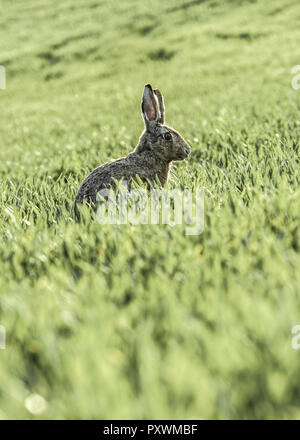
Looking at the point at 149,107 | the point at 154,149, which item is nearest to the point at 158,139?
the point at 154,149

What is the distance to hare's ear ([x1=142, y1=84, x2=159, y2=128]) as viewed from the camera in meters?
4.77

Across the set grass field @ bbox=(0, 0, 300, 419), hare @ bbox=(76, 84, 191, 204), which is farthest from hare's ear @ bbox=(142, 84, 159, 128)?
grass field @ bbox=(0, 0, 300, 419)

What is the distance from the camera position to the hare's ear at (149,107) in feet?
15.6

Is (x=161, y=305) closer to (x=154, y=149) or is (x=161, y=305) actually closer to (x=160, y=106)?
(x=154, y=149)

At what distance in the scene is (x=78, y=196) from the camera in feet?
13.6

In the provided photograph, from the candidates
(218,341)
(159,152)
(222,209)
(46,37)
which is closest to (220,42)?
(46,37)

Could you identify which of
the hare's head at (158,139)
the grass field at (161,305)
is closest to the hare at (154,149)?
the hare's head at (158,139)

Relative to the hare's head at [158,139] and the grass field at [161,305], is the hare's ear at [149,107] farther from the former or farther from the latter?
the grass field at [161,305]

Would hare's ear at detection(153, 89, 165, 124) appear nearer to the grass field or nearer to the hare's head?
the hare's head

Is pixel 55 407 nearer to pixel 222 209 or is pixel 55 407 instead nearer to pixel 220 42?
pixel 222 209

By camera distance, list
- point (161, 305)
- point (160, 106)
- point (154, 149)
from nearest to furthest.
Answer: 1. point (161, 305)
2. point (154, 149)
3. point (160, 106)

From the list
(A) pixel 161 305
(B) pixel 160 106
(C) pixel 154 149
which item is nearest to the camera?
(A) pixel 161 305

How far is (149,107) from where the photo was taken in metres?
4.90
